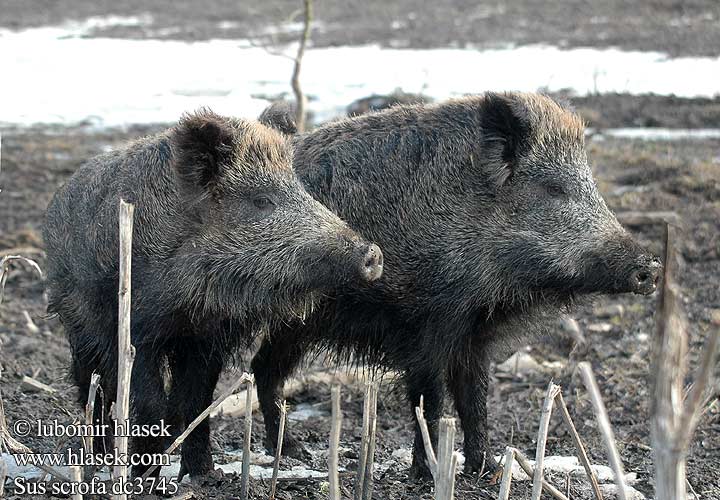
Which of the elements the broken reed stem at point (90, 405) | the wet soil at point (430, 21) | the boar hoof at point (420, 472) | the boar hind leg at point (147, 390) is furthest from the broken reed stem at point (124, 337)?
the wet soil at point (430, 21)

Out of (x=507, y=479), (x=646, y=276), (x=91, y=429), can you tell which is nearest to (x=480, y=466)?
(x=646, y=276)

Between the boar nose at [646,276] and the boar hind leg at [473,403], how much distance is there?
92 centimetres

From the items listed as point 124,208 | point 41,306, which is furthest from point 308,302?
point 41,306

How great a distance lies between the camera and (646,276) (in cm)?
520

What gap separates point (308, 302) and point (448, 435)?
6.32ft

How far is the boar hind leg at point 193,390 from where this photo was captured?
538cm

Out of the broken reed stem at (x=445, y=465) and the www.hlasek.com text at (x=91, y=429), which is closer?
the broken reed stem at (x=445, y=465)

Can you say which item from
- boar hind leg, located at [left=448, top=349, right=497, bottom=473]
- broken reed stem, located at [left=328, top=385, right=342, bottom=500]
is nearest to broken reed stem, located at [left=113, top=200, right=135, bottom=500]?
broken reed stem, located at [left=328, top=385, right=342, bottom=500]

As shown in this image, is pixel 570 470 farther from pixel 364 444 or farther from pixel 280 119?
pixel 280 119

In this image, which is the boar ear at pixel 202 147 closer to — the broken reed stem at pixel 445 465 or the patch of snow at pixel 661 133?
the broken reed stem at pixel 445 465

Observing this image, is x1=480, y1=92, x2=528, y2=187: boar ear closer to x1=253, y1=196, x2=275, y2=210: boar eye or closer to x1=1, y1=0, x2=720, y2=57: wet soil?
x1=253, y1=196, x2=275, y2=210: boar eye

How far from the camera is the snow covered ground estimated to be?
58.6ft

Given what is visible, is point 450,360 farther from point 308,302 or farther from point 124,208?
point 124,208

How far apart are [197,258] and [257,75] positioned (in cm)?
1643
